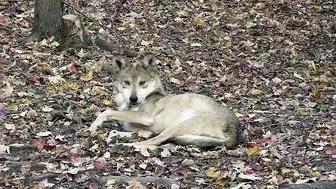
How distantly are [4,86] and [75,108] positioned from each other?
145 centimetres

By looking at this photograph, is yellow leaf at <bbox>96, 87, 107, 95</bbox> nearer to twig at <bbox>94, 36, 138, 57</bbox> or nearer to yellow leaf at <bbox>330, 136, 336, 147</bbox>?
twig at <bbox>94, 36, 138, 57</bbox>

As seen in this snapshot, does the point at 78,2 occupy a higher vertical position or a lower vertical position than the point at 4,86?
higher

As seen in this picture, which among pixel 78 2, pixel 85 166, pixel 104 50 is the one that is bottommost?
pixel 85 166

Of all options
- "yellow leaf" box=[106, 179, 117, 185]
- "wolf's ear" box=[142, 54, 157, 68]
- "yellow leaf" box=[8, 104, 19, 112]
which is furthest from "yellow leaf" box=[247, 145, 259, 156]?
"yellow leaf" box=[8, 104, 19, 112]

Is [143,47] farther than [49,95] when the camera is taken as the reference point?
Yes

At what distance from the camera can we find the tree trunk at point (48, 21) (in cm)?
1194

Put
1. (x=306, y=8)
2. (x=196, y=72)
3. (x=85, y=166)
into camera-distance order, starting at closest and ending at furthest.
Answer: (x=85, y=166), (x=196, y=72), (x=306, y=8)

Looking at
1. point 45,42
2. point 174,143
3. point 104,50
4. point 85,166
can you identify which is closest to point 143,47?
point 104,50

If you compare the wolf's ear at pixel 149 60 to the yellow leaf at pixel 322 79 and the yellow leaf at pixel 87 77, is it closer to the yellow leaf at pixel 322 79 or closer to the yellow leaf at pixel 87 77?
the yellow leaf at pixel 87 77

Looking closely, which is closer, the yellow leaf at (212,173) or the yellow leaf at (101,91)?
the yellow leaf at (212,173)

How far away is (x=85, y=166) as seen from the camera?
21.2ft

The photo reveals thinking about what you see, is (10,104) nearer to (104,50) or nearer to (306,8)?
(104,50)

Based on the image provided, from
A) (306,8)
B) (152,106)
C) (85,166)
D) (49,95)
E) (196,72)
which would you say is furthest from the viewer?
(306,8)

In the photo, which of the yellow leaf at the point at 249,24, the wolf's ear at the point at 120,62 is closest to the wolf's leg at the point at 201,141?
the wolf's ear at the point at 120,62
